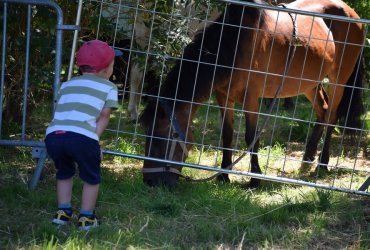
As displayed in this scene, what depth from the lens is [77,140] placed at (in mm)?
3350

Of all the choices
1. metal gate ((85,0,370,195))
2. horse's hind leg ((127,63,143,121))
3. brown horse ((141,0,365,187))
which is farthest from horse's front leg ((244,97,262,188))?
horse's hind leg ((127,63,143,121))

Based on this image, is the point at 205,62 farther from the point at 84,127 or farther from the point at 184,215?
the point at 84,127

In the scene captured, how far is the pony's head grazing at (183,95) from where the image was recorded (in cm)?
457

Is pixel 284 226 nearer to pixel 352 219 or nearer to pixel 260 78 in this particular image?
pixel 352 219

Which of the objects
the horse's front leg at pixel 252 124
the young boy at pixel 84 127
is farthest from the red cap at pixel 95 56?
the horse's front leg at pixel 252 124

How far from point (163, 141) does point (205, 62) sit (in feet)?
2.50

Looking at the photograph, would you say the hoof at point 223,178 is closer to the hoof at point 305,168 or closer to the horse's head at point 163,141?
the horse's head at point 163,141

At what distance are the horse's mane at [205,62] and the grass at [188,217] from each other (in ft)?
2.55

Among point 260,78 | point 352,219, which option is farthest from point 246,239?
point 260,78

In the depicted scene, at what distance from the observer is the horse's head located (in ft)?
14.9

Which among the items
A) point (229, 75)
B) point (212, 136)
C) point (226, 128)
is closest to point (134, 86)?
point (212, 136)

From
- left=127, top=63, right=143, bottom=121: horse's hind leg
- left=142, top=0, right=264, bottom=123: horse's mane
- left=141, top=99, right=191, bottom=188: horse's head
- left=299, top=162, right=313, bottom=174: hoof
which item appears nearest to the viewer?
left=141, top=99, right=191, bottom=188: horse's head

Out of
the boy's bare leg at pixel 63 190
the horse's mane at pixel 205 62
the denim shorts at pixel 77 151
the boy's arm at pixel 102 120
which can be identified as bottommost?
the boy's bare leg at pixel 63 190

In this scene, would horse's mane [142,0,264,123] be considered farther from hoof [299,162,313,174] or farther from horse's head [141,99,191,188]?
hoof [299,162,313,174]
